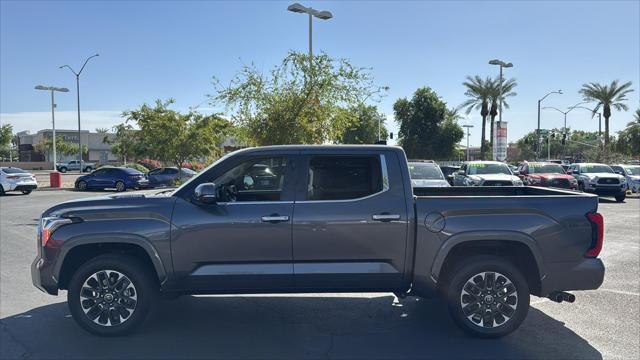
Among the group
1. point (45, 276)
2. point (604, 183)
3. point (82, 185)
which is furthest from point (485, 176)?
point (82, 185)

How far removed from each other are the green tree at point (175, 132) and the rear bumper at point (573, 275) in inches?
947

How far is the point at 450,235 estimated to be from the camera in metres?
4.80

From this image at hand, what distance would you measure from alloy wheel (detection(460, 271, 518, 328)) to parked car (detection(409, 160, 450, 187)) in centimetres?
914

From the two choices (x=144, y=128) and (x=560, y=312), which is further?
(x=144, y=128)

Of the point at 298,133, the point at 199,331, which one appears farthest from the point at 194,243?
the point at 298,133

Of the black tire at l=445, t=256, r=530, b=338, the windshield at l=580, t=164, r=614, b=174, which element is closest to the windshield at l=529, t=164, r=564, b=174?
the windshield at l=580, t=164, r=614, b=174

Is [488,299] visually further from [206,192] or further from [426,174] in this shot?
[426,174]

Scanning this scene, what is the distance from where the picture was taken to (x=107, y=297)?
4.96 metres

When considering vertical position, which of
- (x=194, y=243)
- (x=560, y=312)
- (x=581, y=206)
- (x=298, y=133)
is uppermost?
(x=298, y=133)

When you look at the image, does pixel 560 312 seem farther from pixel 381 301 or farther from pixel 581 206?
pixel 381 301

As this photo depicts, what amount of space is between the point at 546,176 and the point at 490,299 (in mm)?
18054

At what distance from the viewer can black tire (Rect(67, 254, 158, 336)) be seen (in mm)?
4902

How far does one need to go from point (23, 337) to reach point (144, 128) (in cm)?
2461

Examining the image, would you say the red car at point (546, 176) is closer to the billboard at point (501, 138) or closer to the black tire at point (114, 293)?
the billboard at point (501, 138)
